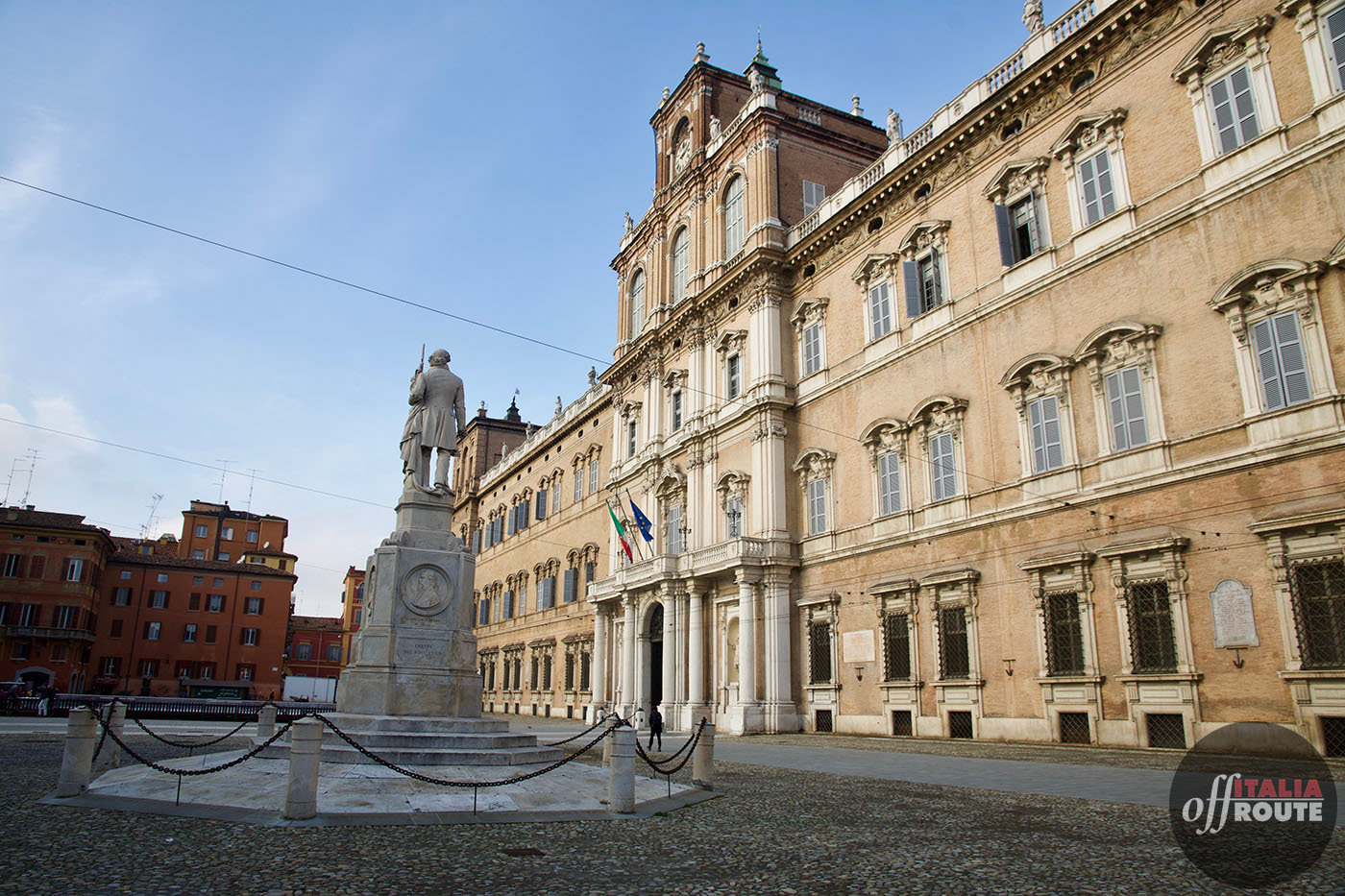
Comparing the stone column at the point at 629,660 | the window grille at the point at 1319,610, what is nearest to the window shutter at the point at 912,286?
the window grille at the point at 1319,610

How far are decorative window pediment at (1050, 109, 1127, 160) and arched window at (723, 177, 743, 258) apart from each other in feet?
40.7

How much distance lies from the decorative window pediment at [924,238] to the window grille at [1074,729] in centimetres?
1141

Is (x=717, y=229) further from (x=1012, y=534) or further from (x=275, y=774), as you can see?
(x=275, y=774)

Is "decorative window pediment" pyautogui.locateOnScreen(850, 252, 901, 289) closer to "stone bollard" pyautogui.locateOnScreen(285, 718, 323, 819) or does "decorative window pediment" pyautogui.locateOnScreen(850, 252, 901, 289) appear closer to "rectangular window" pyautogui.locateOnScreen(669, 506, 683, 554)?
"rectangular window" pyautogui.locateOnScreen(669, 506, 683, 554)

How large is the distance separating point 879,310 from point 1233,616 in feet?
39.7

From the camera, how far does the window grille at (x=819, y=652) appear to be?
79.0 ft

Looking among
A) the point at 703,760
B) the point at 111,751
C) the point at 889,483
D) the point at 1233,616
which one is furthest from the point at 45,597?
the point at 1233,616

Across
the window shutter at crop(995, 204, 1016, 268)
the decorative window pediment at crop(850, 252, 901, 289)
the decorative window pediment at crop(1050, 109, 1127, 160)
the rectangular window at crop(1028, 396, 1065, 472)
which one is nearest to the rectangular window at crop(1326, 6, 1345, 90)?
the decorative window pediment at crop(1050, 109, 1127, 160)

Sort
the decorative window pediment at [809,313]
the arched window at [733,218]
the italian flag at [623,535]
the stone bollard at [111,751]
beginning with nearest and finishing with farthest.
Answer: the stone bollard at [111,751] → the decorative window pediment at [809,313] → the italian flag at [623,535] → the arched window at [733,218]

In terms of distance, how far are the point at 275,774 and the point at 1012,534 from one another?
14.9 meters

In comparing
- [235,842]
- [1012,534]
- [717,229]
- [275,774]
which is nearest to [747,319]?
[717,229]

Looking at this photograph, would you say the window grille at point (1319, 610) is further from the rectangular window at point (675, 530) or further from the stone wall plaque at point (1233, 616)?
the rectangular window at point (675, 530)

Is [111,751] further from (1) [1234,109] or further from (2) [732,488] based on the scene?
(1) [1234,109]

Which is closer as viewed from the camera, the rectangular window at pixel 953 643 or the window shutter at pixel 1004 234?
the rectangular window at pixel 953 643
